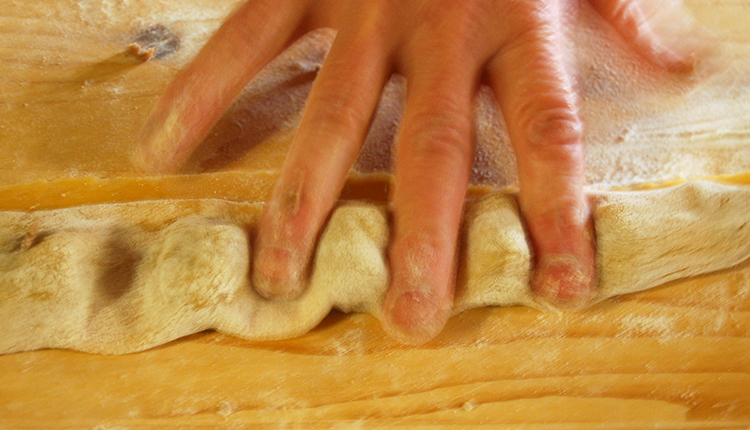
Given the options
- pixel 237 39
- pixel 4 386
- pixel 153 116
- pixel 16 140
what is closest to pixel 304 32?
pixel 237 39

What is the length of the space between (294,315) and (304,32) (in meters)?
0.32

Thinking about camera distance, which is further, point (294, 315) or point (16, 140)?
point (16, 140)

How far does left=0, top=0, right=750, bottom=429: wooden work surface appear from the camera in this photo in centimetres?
44

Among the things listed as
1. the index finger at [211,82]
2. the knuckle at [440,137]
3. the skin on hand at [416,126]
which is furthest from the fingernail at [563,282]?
the index finger at [211,82]

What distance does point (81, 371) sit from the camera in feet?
1.47

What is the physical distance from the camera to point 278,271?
46 cm

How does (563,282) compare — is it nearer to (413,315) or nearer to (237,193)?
(413,315)

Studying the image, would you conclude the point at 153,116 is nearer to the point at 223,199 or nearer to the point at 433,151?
the point at 223,199

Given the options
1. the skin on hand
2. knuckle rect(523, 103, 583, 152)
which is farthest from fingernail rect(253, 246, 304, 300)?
knuckle rect(523, 103, 583, 152)

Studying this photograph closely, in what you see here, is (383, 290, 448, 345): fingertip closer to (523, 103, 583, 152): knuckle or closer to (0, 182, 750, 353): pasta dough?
(0, 182, 750, 353): pasta dough

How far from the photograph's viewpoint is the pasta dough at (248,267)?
1.46 ft

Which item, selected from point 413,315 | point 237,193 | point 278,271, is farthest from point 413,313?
point 237,193

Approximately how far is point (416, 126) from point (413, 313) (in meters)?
0.17

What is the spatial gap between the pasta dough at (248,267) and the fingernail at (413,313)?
2cm
